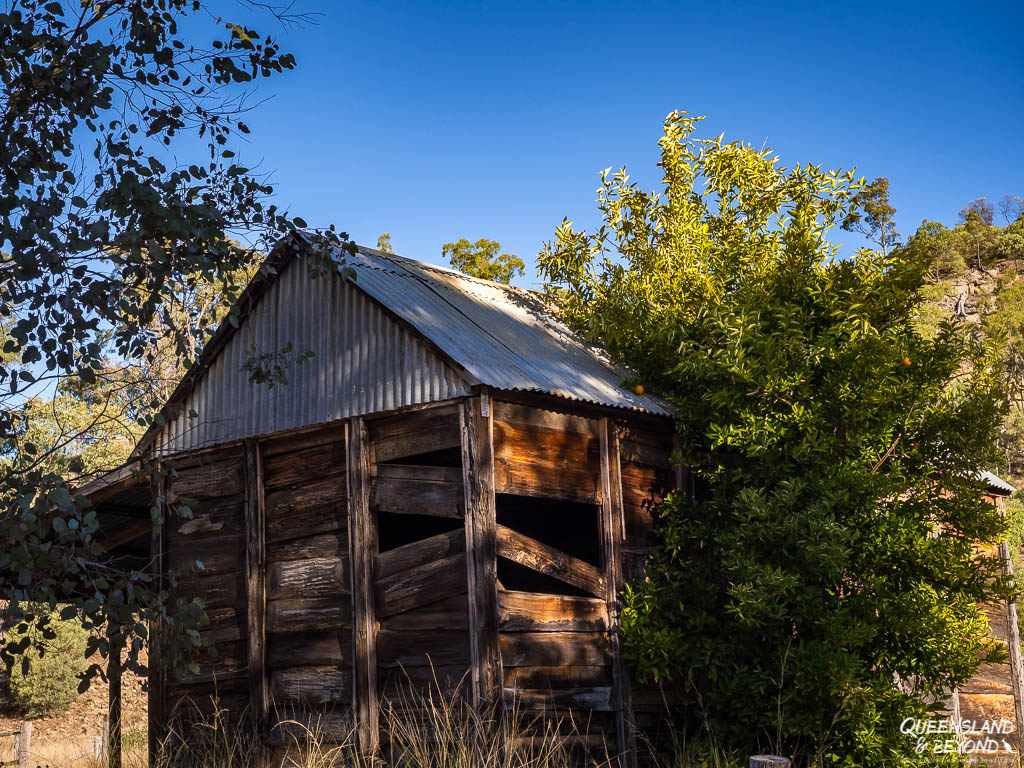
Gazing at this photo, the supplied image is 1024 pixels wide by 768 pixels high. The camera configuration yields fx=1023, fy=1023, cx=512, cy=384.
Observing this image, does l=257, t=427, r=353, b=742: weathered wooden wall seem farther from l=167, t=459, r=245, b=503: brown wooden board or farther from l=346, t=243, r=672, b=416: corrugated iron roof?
l=346, t=243, r=672, b=416: corrugated iron roof

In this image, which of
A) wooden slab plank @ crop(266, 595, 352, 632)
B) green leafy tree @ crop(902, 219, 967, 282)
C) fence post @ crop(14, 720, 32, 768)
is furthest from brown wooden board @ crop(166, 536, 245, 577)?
green leafy tree @ crop(902, 219, 967, 282)

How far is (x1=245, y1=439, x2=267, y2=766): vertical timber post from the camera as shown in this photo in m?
10.4

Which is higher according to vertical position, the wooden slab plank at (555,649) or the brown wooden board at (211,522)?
the brown wooden board at (211,522)

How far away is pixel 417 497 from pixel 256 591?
90.4 inches

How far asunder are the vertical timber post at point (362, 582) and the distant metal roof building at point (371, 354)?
45 cm

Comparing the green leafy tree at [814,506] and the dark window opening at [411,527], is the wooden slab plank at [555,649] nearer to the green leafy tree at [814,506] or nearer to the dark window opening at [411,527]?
the green leafy tree at [814,506]

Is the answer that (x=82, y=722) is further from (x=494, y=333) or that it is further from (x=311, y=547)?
(x=494, y=333)

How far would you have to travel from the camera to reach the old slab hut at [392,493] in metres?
9.16

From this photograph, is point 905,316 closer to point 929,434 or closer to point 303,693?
point 929,434

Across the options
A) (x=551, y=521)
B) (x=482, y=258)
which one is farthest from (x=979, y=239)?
(x=551, y=521)

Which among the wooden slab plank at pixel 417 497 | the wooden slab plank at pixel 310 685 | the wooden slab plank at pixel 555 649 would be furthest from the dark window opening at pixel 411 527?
the wooden slab plank at pixel 555 649

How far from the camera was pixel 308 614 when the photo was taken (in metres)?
10.2

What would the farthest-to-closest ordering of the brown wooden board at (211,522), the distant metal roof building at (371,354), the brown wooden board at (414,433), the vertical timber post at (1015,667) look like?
the vertical timber post at (1015,667) < the brown wooden board at (211,522) < the distant metal roof building at (371,354) < the brown wooden board at (414,433)

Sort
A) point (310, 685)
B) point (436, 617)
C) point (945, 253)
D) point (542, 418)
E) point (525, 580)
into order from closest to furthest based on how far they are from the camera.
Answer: point (436, 617)
point (542, 418)
point (310, 685)
point (525, 580)
point (945, 253)
